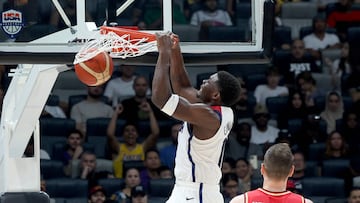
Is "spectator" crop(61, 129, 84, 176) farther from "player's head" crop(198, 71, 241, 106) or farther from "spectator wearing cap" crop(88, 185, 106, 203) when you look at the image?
"player's head" crop(198, 71, 241, 106)

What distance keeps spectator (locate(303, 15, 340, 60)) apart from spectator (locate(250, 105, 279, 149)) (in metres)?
1.77

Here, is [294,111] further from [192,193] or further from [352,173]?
[192,193]

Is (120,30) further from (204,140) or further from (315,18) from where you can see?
(315,18)

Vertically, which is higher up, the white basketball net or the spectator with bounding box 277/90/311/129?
the white basketball net

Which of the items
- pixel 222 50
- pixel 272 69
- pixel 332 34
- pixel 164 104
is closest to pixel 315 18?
pixel 332 34

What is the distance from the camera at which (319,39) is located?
1381cm

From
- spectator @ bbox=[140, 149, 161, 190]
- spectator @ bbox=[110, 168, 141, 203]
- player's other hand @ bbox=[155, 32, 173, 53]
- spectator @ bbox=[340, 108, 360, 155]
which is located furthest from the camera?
spectator @ bbox=[340, 108, 360, 155]

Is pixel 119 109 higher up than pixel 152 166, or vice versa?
pixel 119 109

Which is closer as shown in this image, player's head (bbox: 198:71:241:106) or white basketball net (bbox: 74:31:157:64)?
player's head (bbox: 198:71:241:106)

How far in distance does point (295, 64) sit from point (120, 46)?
266 inches

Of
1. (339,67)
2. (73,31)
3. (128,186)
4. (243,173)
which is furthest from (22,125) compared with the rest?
(339,67)

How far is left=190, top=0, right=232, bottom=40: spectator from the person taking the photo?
13487mm

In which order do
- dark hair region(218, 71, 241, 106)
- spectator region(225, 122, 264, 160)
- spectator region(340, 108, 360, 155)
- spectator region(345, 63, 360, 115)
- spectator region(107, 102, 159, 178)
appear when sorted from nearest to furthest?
1. dark hair region(218, 71, 241, 106)
2. spectator region(107, 102, 159, 178)
3. spectator region(225, 122, 264, 160)
4. spectator region(340, 108, 360, 155)
5. spectator region(345, 63, 360, 115)

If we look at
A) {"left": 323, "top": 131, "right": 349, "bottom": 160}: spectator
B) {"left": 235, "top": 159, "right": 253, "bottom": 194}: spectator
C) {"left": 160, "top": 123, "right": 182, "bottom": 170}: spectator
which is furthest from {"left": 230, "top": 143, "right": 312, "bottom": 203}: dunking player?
{"left": 323, "top": 131, "right": 349, "bottom": 160}: spectator
